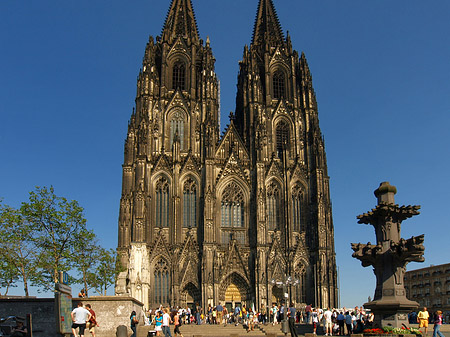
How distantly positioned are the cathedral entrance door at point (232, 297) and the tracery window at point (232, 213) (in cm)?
463

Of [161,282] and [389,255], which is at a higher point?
[389,255]

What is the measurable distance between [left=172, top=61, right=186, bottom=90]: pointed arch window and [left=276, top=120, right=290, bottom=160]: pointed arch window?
11398 millimetres

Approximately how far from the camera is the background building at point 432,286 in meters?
85.8

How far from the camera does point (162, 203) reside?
5453cm

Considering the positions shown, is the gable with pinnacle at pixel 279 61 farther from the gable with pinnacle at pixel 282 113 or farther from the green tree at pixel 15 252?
the green tree at pixel 15 252

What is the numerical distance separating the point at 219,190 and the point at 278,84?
50.7 feet

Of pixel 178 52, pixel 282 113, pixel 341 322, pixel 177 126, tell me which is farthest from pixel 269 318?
pixel 178 52

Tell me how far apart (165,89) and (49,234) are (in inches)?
901

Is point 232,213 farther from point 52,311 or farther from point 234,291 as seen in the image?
point 52,311

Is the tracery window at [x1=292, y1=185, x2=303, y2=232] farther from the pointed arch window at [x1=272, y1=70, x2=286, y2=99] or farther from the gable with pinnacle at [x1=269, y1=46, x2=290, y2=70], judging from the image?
the gable with pinnacle at [x1=269, y1=46, x2=290, y2=70]

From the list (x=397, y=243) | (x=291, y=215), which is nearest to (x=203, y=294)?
(x=291, y=215)

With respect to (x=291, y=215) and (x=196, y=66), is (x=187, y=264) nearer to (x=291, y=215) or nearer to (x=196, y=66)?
(x=291, y=215)

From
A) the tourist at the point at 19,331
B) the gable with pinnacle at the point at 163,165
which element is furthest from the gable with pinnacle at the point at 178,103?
the tourist at the point at 19,331

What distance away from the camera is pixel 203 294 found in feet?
167
